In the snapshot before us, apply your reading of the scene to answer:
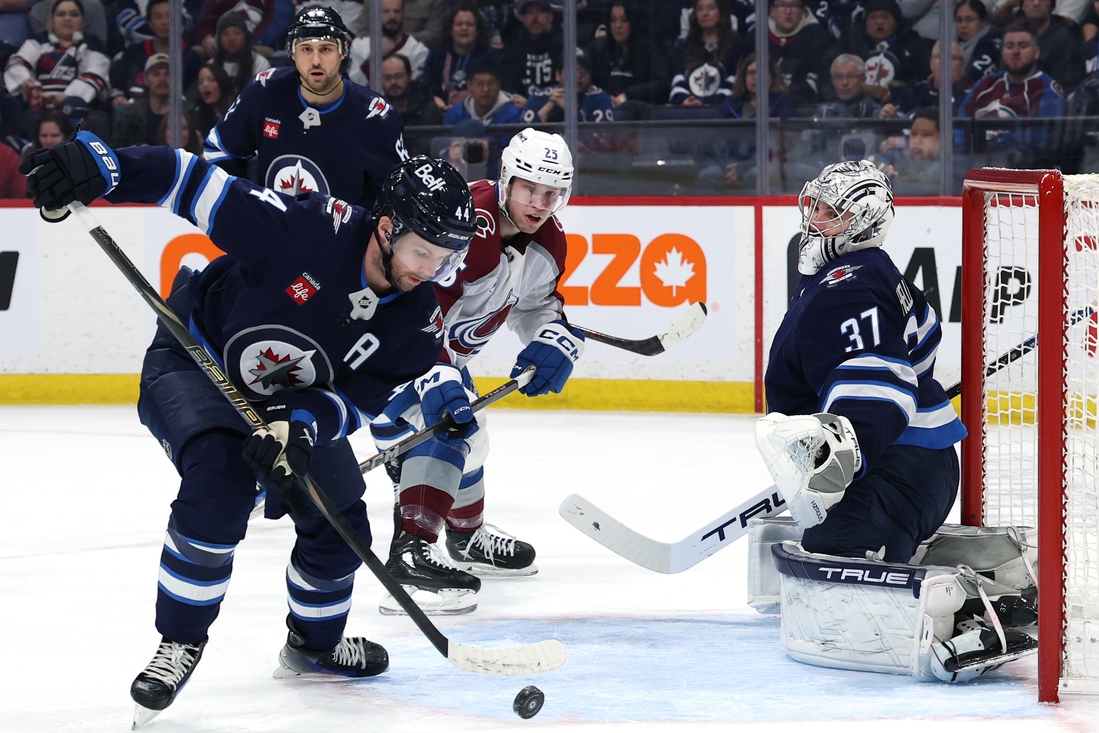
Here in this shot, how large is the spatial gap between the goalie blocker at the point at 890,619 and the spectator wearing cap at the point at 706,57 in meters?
3.72

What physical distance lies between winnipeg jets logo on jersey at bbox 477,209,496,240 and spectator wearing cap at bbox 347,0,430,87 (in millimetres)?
3181

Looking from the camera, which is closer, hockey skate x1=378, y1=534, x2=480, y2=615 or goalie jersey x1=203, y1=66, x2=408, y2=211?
hockey skate x1=378, y1=534, x2=480, y2=615

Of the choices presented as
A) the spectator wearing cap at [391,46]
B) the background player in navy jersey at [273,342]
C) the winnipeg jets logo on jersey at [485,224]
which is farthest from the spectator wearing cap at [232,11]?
the background player in navy jersey at [273,342]

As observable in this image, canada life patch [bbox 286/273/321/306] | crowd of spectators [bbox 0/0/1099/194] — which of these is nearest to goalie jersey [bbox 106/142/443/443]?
canada life patch [bbox 286/273/321/306]

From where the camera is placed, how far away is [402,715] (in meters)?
2.26

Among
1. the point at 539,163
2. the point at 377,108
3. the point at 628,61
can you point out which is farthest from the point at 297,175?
the point at 628,61

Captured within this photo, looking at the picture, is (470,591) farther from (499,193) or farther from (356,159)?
(356,159)

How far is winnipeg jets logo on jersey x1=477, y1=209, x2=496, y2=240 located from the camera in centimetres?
308

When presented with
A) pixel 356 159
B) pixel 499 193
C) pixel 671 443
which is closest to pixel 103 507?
pixel 356 159

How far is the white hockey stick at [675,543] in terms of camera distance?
2770mm

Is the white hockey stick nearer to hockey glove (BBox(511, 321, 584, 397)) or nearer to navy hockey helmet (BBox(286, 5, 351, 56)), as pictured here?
hockey glove (BBox(511, 321, 584, 397))

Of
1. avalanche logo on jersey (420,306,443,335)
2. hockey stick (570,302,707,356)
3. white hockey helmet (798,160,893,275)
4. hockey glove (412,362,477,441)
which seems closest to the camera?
avalanche logo on jersey (420,306,443,335)

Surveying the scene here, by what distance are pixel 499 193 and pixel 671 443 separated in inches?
84.0

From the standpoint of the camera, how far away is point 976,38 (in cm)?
569
